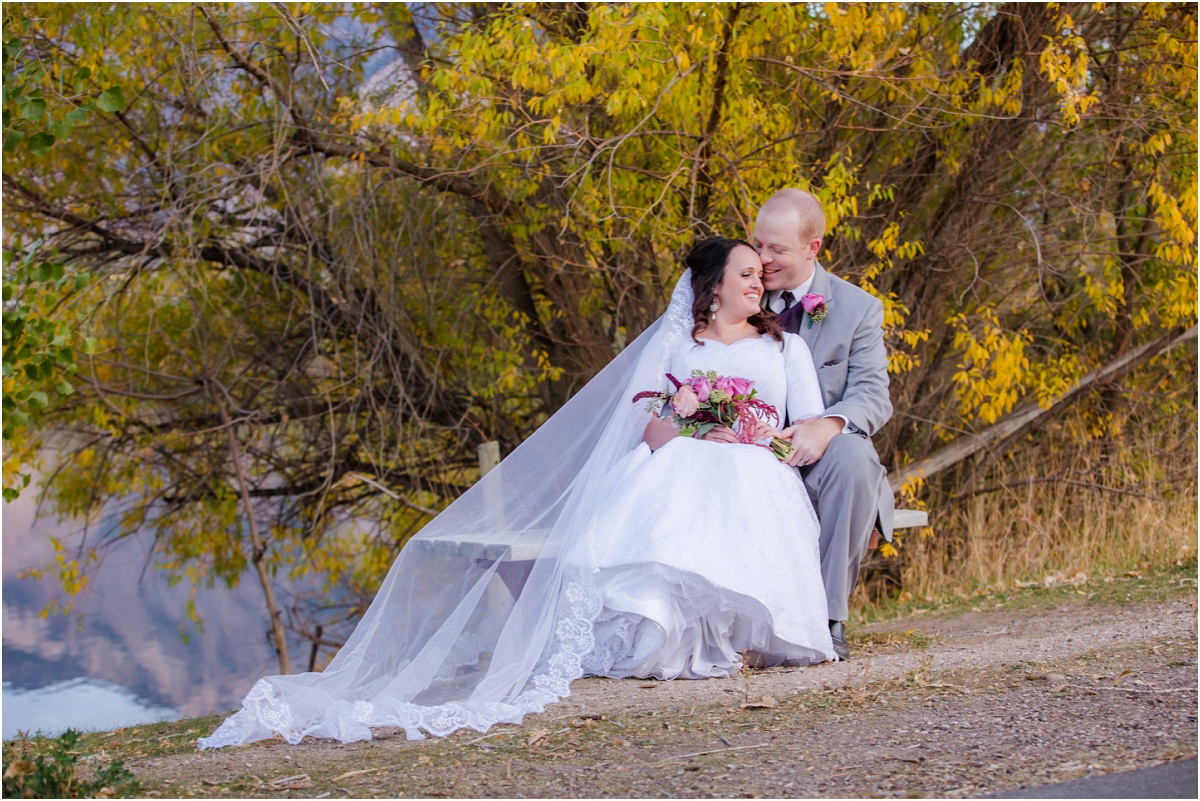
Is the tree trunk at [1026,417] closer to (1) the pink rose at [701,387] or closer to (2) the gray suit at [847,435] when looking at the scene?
(2) the gray suit at [847,435]

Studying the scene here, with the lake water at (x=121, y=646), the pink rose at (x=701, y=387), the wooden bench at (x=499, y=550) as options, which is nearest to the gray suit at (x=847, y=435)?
the pink rose at (x=701, y=387)

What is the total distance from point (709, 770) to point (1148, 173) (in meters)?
6.83

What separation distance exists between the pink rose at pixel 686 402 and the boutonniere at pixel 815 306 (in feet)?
2.54

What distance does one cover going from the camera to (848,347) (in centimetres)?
471

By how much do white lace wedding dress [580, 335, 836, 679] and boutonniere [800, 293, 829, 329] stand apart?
81 cm

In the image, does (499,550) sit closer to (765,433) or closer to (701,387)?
(701,387)

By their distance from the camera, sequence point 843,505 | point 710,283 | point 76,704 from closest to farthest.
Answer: point 843,505, point 710,283, point 76,704

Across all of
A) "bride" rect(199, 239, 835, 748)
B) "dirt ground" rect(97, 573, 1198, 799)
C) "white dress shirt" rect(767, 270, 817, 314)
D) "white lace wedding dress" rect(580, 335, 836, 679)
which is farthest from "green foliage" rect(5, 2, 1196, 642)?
"dirt ground" rect(97, 573, 1198, 799)

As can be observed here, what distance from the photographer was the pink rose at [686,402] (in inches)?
165

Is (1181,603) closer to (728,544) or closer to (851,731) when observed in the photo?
(728,544)

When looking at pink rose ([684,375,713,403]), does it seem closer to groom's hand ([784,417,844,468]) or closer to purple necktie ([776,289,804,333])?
groom's hand ([784,417,844,468])

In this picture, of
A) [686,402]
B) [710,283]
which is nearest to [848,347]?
[710,283]

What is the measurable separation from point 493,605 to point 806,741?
1.46 metres

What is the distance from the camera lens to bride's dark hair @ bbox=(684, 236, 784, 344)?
4480mm
